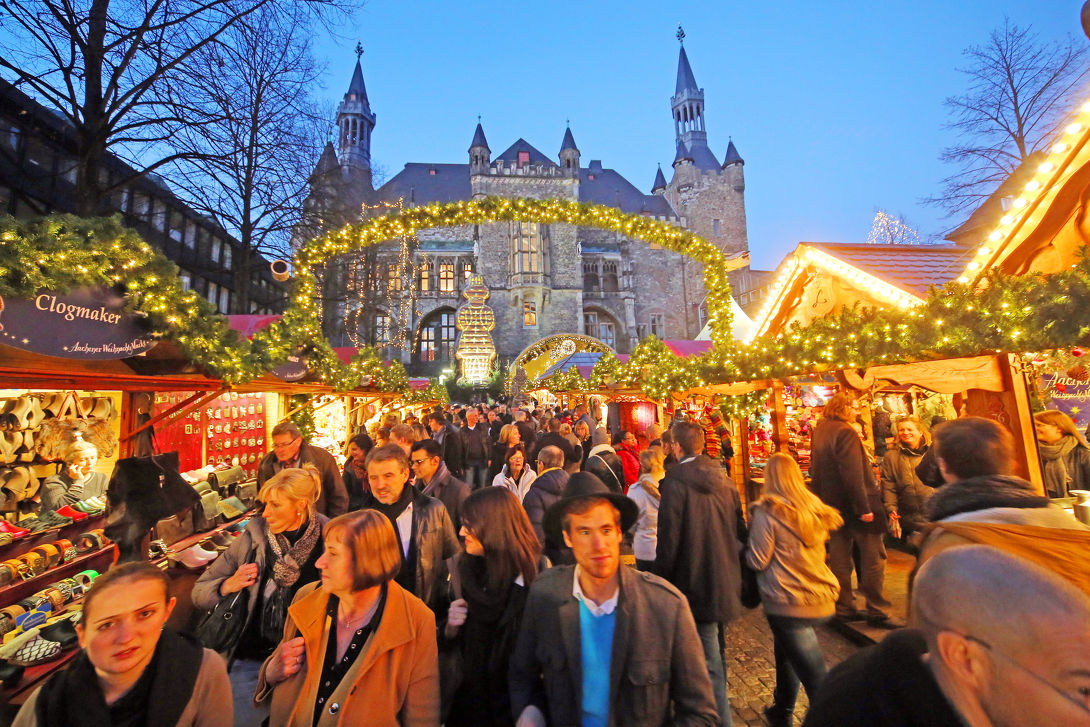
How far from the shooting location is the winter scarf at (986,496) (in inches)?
73.8

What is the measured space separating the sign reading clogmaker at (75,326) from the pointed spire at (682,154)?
154 ft

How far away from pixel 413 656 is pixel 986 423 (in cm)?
271

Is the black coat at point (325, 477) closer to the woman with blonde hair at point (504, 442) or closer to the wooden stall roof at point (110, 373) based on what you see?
the wooden stall roof at point (110, 373)

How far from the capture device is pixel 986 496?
1.89m

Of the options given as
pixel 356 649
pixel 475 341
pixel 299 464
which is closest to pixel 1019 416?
pixel 356 649

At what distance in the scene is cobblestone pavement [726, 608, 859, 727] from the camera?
3010mm

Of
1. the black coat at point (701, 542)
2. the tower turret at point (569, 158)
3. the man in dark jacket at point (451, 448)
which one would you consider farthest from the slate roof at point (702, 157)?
the black coat at point (701, 542)

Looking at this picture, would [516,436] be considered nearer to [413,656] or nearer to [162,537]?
[162,537]

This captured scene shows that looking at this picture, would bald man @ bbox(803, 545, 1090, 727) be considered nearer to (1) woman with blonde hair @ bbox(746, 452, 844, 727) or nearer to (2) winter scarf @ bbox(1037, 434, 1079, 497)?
(1) woman with blonde hair @ bbox(746, 452, 844, 727)

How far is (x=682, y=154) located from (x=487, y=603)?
49.4m

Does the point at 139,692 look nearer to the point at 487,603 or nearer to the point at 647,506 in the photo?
the point at 487,603

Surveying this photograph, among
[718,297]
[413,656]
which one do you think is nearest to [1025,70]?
[718,297]

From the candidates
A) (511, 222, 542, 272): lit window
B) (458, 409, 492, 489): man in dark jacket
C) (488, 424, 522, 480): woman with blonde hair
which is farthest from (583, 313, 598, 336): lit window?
(488, 424, 522, 480): woman with blonde hair

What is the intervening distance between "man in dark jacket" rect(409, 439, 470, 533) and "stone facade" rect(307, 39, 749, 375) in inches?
1248
